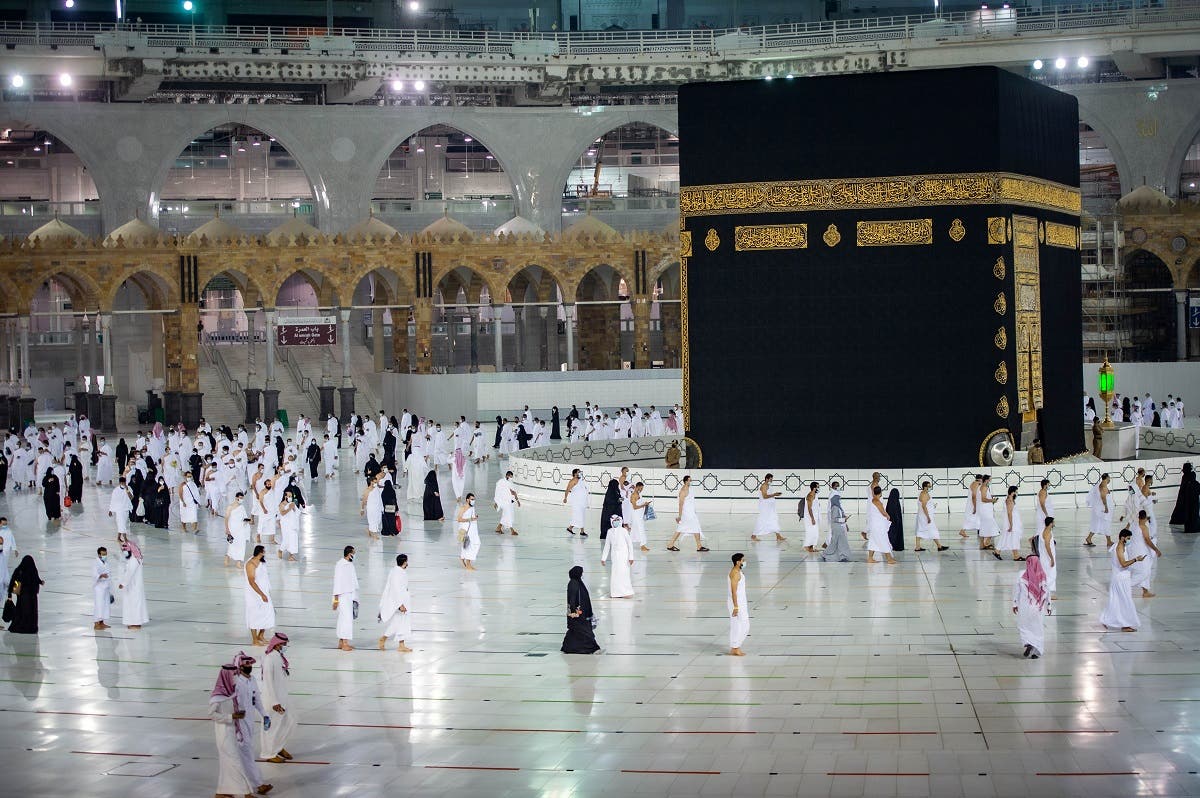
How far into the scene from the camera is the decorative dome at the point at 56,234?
91.9 feet

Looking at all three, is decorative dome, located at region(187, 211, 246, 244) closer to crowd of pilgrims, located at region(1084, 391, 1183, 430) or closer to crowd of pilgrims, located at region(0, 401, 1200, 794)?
crowd of pilgrims, located at region(0, 401, 1200, 794)

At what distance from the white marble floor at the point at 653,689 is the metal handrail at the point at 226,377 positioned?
58.7ft

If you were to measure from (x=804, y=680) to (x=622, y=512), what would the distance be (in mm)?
5012

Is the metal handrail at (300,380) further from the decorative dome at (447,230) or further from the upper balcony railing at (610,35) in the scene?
the upper balcony railing at (610,35)

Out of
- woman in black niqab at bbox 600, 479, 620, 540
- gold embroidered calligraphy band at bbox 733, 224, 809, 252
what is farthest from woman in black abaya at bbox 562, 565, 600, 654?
gold embroidered calligraphy band at bbox 733, 224, 809, 252

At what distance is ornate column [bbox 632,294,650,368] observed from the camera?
1168 inches

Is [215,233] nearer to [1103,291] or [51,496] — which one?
[51,496]

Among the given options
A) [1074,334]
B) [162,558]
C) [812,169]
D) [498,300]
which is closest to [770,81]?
[812,169]

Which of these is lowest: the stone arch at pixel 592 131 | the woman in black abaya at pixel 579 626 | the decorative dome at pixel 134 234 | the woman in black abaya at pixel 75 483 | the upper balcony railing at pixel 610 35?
the woman in black abaya at pixel 579 626

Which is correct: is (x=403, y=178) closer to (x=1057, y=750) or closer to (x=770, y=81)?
(x=770, y=81)

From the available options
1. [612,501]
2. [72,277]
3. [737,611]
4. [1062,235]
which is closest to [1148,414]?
[1062,235]

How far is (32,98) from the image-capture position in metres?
35.0

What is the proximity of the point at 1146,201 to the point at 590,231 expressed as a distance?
11333mm

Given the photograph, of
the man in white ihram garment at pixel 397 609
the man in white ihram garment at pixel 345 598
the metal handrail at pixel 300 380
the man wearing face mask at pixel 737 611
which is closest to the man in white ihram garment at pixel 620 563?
the man wearing face mask at pixel 737 611
